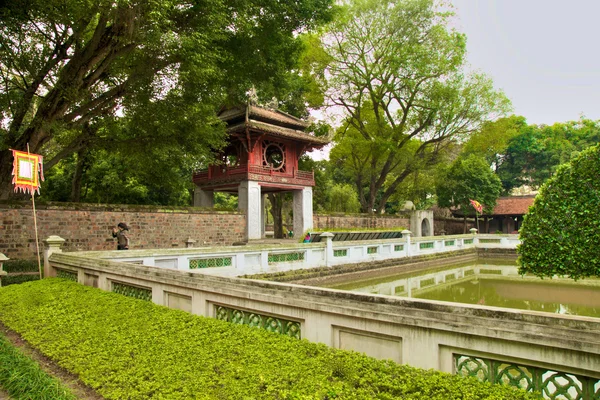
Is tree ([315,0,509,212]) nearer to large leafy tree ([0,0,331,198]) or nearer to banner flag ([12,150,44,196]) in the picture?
large leafy tree ([0,0,331,198])

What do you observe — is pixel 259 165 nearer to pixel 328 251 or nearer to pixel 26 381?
pixel 328 251

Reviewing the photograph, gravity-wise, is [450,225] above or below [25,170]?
below

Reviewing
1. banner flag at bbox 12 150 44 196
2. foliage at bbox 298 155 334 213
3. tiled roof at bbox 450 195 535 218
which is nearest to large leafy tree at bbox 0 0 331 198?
banner flag at bbox 12 150 44 196

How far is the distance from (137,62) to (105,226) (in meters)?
5.74

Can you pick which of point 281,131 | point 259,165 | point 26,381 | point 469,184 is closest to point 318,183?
point 281,131

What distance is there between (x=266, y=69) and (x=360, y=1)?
13728 millimetres

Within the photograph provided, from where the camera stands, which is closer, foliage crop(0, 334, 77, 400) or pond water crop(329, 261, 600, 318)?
foliage crop(0, 334, 77, 400)

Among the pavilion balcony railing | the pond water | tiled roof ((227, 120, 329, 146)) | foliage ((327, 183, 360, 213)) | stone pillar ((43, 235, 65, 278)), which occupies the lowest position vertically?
the pond water

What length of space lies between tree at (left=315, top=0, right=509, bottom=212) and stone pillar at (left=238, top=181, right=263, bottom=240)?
8996mm

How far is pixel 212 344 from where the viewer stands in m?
3.41

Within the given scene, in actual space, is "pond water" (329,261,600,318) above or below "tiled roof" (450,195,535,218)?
below

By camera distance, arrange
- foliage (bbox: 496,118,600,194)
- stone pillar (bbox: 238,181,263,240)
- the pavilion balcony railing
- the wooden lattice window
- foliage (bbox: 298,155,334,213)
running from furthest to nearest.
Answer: foliage (bbox: 496,118,600,194) → foliage (bbox: 298,155,334,213) → the wooden lattice window → the pavilion balcony railing → stone pillar (bbox: 238,181,263,240)

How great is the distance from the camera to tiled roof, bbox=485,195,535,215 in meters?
32.5

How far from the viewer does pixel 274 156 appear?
24.2 meters
